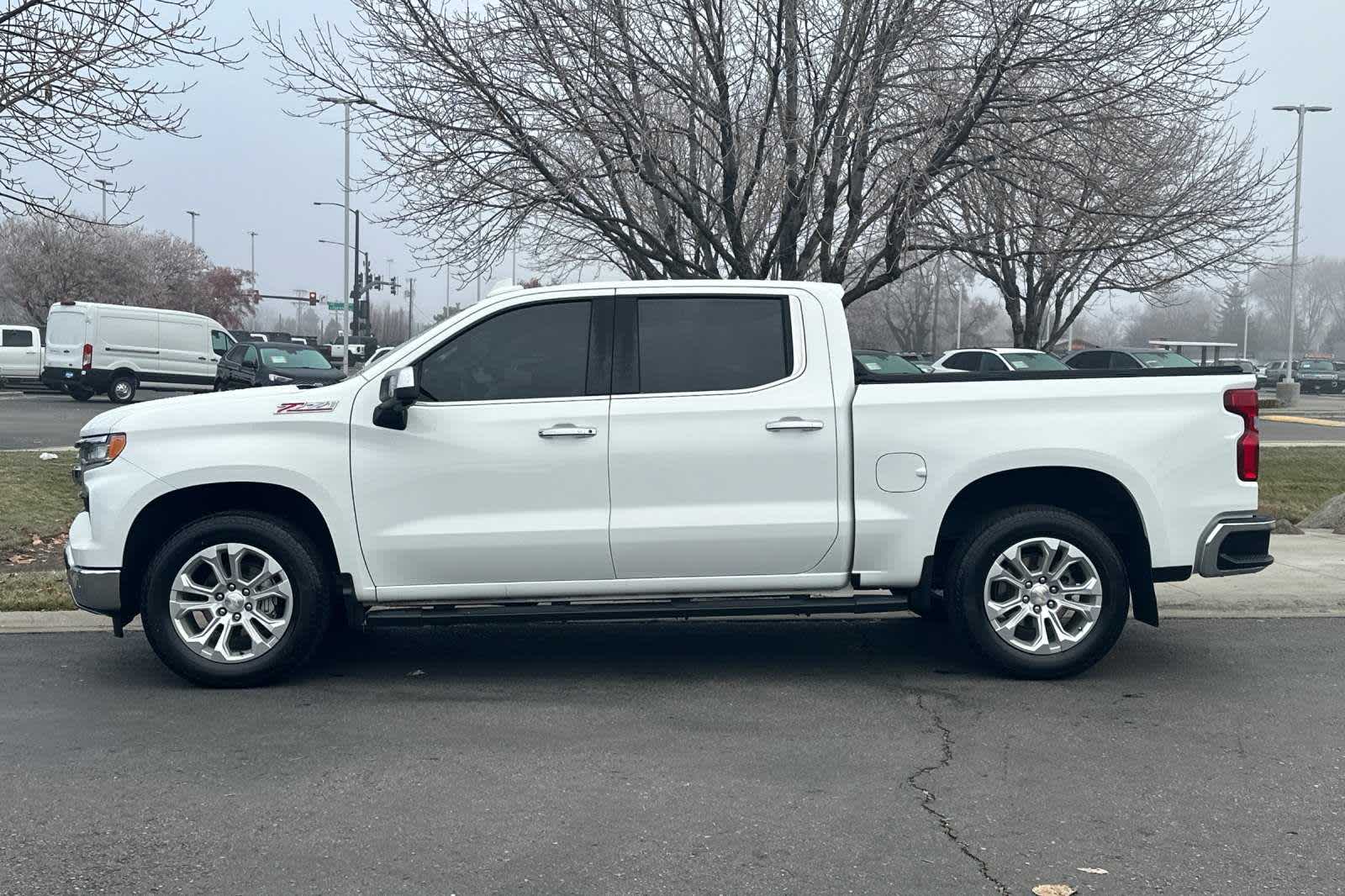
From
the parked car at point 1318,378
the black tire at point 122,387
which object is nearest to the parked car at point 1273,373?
the parked car at point 1318,378

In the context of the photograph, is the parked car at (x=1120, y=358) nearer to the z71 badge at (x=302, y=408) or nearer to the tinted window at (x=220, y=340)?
the tinted window at (x=220, y=340)

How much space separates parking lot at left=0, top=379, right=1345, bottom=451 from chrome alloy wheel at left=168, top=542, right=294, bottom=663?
13.7 meters

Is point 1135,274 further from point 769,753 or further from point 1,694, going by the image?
point 1,694

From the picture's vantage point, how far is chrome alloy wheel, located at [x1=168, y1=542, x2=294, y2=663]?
632 cm

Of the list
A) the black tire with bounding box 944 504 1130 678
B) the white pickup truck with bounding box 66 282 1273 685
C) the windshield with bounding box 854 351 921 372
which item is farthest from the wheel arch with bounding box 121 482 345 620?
the windshield with bounding box 854 351 921 372

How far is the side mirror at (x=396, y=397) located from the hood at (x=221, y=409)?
0.57 ft

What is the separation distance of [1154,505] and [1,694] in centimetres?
560

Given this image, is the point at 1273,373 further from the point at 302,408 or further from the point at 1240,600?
the point at 302,408

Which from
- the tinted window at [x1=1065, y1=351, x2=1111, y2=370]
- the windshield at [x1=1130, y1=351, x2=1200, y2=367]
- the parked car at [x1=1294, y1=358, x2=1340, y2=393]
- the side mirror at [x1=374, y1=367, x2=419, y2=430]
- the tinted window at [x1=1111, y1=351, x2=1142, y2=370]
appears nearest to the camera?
the side mirror at [x1=374, y1=367, x2=419, y2=430]

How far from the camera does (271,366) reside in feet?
93.1

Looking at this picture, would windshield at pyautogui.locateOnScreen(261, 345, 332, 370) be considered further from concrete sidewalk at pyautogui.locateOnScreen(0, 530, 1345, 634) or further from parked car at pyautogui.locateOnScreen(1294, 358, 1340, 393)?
parked car at pyautogui.locateOnScreen(1294, 358, 1340, 393)

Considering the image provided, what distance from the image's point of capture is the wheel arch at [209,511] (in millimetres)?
6422

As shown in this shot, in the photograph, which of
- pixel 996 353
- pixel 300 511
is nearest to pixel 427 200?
pixel 300 511

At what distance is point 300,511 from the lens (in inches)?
258
